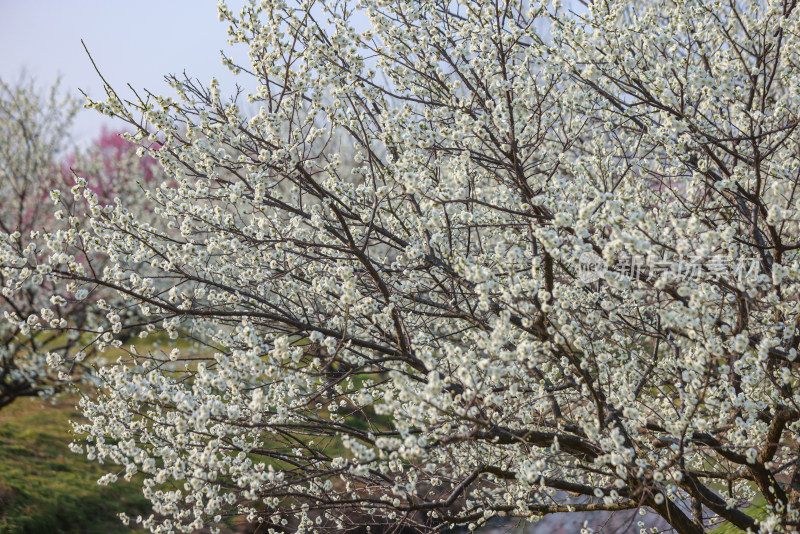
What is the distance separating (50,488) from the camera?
352 inches

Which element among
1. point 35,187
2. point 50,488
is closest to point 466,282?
point 50,488

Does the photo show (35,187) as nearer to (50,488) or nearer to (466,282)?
(50,488)

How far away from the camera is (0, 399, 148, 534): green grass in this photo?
26.8 ft

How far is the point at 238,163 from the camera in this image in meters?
4.79

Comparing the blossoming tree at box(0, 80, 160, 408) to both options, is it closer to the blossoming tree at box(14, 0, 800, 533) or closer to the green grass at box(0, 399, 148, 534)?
the green grass at box(0, 399, 148, 534)

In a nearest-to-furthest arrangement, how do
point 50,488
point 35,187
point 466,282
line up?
point 466,282 < point 50,488 < point 35,187

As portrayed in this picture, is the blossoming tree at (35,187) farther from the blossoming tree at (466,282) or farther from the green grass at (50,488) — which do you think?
the blossoming tree at (466,282)

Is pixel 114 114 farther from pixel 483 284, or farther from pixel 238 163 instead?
pixel 483 284

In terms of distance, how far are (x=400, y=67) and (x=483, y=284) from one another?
264 centimetres

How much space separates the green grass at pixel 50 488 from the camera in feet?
26.8

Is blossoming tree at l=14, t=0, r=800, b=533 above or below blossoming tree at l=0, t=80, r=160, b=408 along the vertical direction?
below

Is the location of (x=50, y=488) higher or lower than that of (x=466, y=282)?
lower

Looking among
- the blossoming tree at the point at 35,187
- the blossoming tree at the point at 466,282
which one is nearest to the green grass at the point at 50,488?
the blossoming tree at the point at 35,187

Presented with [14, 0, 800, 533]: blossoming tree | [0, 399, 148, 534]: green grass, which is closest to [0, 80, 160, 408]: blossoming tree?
[0, 399, 148, 534]: green grass
